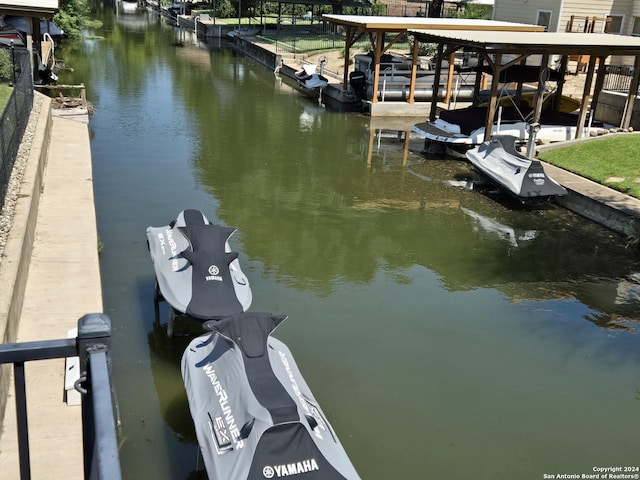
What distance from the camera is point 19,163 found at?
13094 millimetres

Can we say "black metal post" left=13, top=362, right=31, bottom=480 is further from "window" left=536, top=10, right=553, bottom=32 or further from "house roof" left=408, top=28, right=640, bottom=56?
"window" left=536, top=10, right=553, bottom=32

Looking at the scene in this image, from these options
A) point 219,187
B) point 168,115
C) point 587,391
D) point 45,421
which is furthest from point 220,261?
point 168,115

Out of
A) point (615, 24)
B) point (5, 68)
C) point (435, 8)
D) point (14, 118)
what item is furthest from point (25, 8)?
point (435, 8)

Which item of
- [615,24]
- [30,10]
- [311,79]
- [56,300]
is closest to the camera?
[56,300]

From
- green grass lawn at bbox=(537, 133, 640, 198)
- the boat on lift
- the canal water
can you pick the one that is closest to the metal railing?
the canal water

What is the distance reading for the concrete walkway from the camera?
616cm

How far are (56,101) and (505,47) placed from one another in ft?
48.1

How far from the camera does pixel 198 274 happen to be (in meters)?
8.81

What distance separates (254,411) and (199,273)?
10.6ft

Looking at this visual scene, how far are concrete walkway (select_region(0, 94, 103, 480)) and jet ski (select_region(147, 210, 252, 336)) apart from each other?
1006 millimetres

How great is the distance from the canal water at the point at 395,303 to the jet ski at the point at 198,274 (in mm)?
974

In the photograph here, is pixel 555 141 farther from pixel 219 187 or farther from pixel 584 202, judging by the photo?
pixel 219 187

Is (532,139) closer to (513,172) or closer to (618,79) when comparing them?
(513,172)

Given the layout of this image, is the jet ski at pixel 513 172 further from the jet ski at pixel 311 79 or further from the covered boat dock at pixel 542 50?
the jet ski at pixel 311 79
